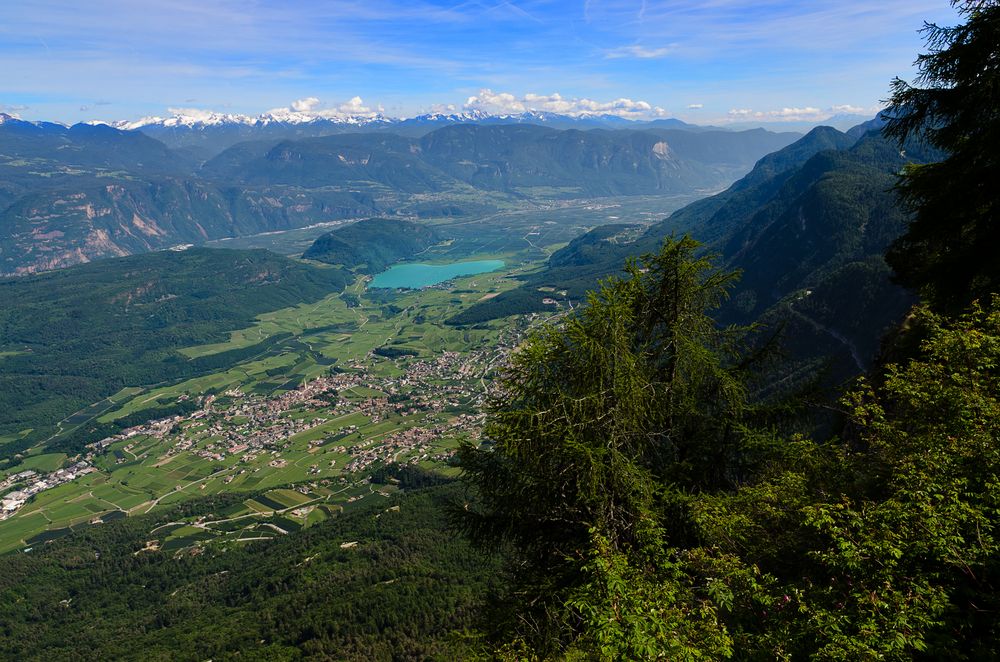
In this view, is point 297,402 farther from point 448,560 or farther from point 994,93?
point 994,93

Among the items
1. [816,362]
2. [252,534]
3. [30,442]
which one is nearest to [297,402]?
[252,534]

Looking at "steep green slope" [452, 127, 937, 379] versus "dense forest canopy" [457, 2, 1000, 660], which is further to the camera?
"steep green slope" [452, 127, 937, 379]

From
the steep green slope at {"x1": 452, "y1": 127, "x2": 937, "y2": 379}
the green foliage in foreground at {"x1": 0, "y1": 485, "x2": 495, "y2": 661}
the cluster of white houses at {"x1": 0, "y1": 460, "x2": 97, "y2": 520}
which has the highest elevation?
the steep green slope at {"x1": 452, "y1": 127, "x2": 937, "y2": 379}

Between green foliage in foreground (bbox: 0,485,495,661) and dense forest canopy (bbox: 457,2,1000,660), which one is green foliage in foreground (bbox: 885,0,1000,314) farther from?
green foliage in foreground (bbox: 0,485,495,661)

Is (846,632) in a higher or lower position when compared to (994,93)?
lower

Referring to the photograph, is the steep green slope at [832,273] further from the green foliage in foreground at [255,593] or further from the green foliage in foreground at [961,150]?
the green foliage in foreground at [255,593]

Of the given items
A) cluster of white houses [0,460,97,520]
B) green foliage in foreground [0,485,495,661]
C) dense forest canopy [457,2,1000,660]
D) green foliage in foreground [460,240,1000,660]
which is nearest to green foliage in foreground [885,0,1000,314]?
dense forest canopy [457,2,1000,660]
